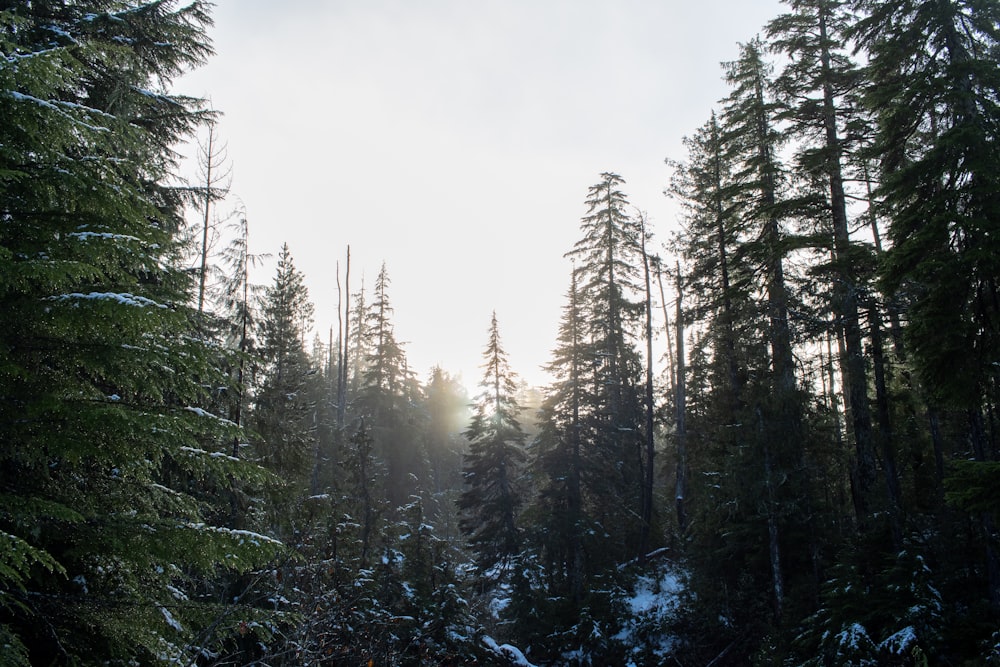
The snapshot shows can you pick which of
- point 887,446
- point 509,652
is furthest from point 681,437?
point 509,652

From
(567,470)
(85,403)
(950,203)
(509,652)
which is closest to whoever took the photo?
(85,403)

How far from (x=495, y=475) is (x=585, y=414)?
17.7 ft

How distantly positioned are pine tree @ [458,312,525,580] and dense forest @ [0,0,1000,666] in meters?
0.18

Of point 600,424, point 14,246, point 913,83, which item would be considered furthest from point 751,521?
point 14,246

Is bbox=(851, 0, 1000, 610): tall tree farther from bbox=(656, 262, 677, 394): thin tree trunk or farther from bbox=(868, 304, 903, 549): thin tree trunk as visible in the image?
bbox=(656, 262, 677, 394): thin tree trunk

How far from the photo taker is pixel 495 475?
83.9 ft

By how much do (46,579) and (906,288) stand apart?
14792 mm

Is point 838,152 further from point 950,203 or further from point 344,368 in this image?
point 344,368

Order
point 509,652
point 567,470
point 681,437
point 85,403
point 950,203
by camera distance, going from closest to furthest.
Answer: point 85,403 → point 950,203 → point 509,652 → point 567,470 → point 681,437

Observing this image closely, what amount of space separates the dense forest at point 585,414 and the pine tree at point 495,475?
0.60ft

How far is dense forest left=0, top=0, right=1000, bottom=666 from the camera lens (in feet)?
14.4

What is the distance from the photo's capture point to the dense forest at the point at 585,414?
439 cm

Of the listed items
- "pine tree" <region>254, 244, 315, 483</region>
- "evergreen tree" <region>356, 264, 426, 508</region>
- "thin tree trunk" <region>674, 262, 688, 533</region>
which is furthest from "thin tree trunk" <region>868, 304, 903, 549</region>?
"evergreen tree" <region>356, 264, 426, 508</region>

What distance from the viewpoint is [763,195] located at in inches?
713
